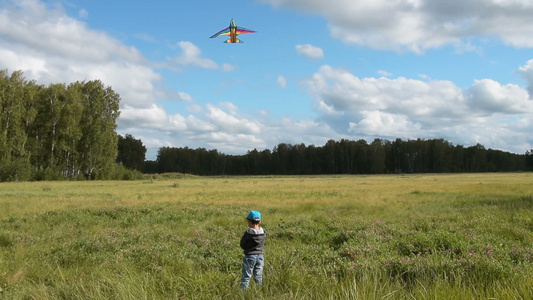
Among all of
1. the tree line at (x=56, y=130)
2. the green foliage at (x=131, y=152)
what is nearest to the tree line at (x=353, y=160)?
the green foliage at (x=131, y=152)

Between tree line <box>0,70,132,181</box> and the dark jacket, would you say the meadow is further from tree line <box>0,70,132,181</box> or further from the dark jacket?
tree line <box>0,70,132,181</box>

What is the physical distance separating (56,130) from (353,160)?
114571 millimetres

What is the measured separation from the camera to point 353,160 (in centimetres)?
15988

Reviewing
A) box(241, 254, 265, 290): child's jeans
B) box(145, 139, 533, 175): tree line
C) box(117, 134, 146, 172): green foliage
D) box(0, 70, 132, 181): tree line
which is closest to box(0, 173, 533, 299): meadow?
box(241, 254, 265, 290): child's jeans

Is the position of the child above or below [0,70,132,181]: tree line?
below

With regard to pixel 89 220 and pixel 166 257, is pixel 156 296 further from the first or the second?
pixel 89 220

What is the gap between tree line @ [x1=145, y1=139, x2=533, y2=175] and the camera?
158 meters

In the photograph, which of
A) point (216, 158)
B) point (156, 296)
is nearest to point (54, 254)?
point (156, 296)

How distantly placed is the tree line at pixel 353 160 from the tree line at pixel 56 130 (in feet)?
306

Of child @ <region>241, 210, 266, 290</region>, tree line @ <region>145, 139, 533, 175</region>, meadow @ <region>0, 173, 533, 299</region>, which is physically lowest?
meadow @ <region>0, 173, 533, 299</region>

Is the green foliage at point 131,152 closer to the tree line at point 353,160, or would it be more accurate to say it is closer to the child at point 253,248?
the tree line at point 353,160

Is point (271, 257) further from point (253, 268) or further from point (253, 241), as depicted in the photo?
point (253, 241)

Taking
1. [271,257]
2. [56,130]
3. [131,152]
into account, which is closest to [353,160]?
[131,152]

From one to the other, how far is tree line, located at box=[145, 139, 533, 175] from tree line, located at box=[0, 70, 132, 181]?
306 ft
